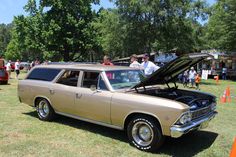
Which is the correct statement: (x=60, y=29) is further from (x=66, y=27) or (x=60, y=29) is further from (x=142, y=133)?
(x=142, y=133)

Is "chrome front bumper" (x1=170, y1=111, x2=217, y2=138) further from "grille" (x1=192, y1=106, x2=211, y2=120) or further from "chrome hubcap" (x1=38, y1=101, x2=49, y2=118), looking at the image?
"chrome hubcap" (x1=38, y1=101, x2=49, y2=118)

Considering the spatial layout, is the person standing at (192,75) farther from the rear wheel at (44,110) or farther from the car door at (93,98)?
the car door at (93,98)

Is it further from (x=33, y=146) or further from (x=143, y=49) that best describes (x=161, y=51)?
(x=33, y=146)

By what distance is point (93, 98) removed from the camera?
7.31 m

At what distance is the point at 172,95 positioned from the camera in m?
7.23

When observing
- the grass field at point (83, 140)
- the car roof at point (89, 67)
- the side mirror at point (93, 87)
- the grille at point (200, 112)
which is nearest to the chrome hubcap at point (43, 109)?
the grass field at point (83, 140)

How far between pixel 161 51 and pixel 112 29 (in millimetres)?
5154

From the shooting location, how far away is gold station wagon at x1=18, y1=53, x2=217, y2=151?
621 centimetres

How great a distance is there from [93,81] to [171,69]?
5.99ft

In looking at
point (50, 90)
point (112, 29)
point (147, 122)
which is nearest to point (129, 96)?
point (147, 122)

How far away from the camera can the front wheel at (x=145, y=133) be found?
6.29 m

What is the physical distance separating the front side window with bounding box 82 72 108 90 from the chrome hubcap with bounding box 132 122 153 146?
3.97 feet

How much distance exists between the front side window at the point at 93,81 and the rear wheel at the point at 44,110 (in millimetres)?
1543

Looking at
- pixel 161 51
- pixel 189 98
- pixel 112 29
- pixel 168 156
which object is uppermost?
pixel 112 29
